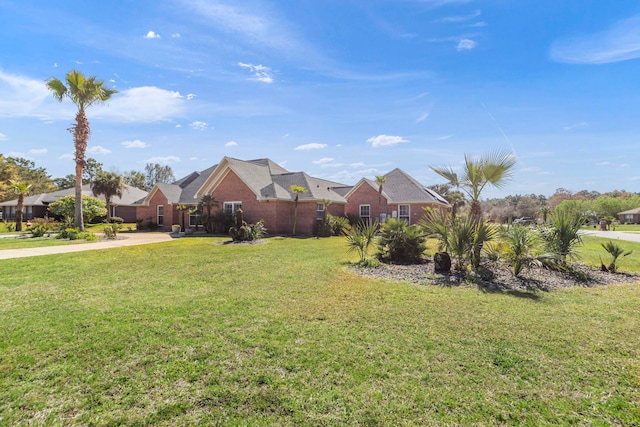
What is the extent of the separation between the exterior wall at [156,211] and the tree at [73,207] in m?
5.33

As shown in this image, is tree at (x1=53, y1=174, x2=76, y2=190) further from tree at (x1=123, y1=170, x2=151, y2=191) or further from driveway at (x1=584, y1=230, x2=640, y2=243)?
driveway at (x1=584, y1=230, x2=640, y2=243)

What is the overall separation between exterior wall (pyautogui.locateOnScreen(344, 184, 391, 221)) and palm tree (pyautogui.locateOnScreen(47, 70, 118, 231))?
20.9 m

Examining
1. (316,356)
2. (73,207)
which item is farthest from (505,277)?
(73,207)

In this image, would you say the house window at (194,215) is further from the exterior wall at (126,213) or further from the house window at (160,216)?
A: the exterior wall at (126,213)

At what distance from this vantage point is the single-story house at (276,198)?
82.1ft

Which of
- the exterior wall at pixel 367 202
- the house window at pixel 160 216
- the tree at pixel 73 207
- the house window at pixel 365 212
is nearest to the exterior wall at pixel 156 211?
the house window at pixel 160 216

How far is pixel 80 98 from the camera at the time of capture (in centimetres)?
2305

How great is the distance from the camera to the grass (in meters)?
3.05

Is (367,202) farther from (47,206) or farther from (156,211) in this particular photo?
(47,206)

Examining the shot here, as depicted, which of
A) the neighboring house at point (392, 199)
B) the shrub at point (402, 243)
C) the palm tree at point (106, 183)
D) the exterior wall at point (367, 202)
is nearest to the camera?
the shrub at point (402, 243)

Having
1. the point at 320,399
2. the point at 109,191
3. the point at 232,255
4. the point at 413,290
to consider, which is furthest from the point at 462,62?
the point at 109,191

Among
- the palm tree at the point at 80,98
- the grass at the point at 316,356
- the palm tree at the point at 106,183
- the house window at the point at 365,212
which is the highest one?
the palm tree at the point at 80,98

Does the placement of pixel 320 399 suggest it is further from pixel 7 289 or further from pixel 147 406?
pixel 7 289

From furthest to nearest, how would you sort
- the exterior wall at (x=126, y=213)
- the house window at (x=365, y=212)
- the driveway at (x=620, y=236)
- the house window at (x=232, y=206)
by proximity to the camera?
the exterior wall at (x=126, y=213)
the house window at (x=365, y=212)
the house window at (x=232, y=206)
the driveway at (x=620, y=236)
